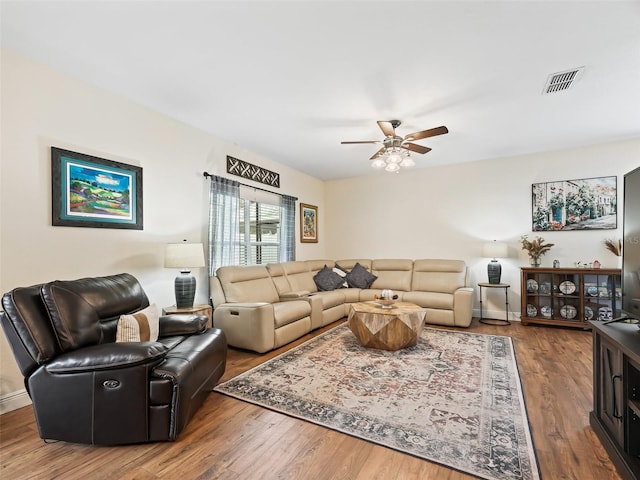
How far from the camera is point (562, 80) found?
2.63m

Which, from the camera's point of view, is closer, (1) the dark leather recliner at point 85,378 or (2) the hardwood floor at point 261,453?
(2) the hardwood floor at point 261,453

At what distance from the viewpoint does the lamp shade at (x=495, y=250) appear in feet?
14.9

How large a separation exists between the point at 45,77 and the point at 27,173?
2.64 feet

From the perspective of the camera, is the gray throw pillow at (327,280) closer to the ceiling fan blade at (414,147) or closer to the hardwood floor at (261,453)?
the ceiling fan blade at (414,147)

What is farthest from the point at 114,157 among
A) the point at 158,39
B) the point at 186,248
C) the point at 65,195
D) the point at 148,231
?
the point at 158,39

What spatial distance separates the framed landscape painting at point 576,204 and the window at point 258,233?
4087 mm

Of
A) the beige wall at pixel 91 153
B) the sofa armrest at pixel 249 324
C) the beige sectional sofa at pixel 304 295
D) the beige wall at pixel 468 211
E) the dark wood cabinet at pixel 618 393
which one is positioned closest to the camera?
the dark wood cabinet at pixel 618 393

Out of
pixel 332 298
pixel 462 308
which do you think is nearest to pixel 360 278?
pixel 332 298

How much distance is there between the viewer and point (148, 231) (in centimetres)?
316

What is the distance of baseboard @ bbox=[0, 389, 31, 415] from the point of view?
2.17 meters

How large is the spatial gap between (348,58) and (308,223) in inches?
152

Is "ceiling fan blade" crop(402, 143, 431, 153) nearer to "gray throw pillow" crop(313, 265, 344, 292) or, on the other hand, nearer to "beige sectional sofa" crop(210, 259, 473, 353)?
"beige sectional sofa" crop(210, 259, 473, 353)

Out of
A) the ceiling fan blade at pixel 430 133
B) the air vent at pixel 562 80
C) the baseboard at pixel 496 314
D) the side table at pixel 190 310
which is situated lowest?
the baseboard at pixel 496 314

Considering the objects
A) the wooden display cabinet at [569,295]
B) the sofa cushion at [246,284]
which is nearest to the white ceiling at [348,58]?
the sofa cushion at [246,284]
